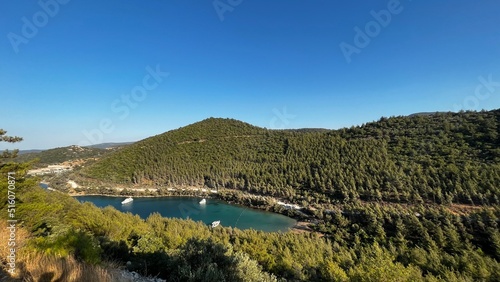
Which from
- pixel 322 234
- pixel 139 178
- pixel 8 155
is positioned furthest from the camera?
pixel 139 178

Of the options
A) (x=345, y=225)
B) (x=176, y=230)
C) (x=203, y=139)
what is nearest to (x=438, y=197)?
(x=345, y=225)

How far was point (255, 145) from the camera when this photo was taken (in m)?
83.4

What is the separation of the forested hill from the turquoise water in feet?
29.3

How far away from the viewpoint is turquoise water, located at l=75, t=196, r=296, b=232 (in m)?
42.3

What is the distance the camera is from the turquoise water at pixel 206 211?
4228 centimetres

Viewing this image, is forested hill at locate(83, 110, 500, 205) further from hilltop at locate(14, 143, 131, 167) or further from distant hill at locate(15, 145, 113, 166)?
distant hill at locate(15, 145, 113, 166)

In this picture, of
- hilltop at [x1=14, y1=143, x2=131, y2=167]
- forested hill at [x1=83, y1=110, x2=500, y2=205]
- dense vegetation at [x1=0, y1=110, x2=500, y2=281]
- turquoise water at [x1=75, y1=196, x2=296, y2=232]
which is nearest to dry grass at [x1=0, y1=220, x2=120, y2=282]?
dense vegetation at [x1=0, y1=110, x2=500, y2=281]

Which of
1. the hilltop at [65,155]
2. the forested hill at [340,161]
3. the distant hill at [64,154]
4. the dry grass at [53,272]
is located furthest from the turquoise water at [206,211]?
the distant hill at [64,154]

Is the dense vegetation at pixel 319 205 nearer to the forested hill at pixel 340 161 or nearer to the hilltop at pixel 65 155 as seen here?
the forested hill at pixel 340 161

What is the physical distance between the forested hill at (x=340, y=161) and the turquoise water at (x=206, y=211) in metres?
8.92

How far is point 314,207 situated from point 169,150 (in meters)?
59.2

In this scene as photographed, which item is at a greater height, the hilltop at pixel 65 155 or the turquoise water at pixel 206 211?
the hilltop at pixel 65 155

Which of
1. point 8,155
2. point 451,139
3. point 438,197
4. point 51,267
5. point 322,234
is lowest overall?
point 322,234

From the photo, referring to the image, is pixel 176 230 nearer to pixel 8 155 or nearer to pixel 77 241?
pixel 8 155
